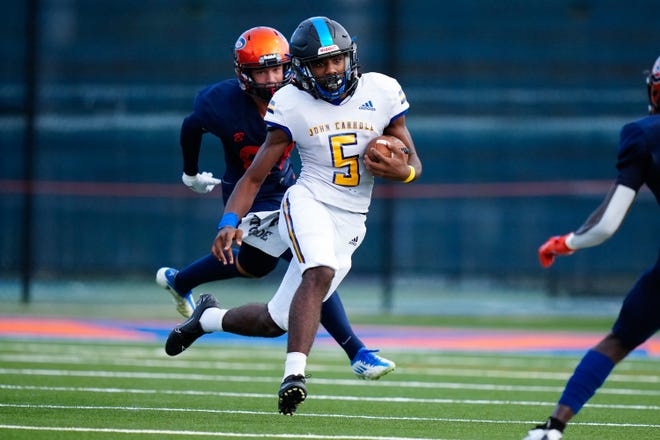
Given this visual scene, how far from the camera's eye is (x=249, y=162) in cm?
726

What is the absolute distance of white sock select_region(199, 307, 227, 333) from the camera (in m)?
6.70

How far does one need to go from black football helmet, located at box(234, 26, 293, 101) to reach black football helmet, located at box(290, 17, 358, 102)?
2.53ft

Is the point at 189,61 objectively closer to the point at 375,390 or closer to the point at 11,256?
the point at 11,256

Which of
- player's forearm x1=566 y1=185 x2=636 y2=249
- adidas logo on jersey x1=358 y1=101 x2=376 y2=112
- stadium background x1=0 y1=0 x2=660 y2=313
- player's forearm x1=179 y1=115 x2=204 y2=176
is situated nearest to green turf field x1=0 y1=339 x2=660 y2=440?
player's forearm x1=566 y1=185 x2=636 y2=249

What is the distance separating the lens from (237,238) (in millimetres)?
5961

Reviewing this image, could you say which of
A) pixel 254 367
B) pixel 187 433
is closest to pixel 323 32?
pixel 187 433

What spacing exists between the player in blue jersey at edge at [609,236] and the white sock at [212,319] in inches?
86.9

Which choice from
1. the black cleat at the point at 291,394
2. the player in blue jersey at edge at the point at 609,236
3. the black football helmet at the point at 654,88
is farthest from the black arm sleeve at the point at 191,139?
the black football helmet at the point at 654,88

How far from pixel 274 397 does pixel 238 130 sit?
1537 mm

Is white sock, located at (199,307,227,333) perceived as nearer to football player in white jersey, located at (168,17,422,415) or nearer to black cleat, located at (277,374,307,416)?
football player in white jersey, located at (168,17,422,415)

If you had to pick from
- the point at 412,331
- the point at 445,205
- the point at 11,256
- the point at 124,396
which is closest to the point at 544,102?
the point at 445,205

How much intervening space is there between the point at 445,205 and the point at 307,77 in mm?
8999

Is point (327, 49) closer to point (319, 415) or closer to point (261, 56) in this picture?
point (261, 56)

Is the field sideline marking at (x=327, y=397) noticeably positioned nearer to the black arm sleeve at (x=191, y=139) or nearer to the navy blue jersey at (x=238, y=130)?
the navy blue jersey at (x=238, y=130)
